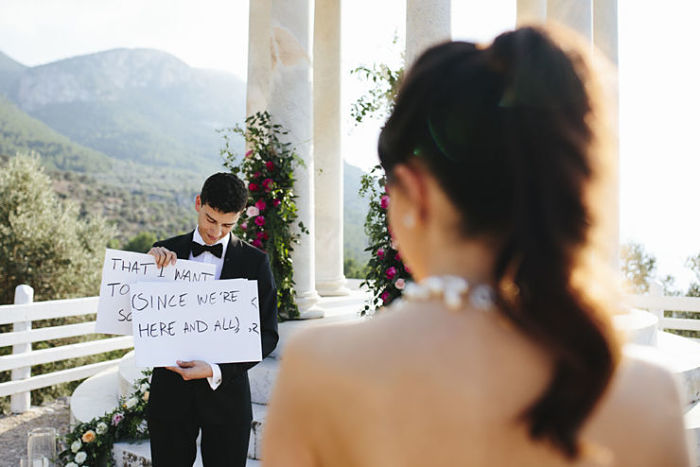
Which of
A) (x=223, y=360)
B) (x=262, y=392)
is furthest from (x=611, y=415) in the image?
(x=262, y=392)

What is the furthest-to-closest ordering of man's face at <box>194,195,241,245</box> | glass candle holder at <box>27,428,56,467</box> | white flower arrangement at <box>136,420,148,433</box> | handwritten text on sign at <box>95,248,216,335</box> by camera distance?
white flower arrangement at <box>136,420,148,433</box> < glass candle holder at <box>27,428,56,467</box> < man's face at <box>194,195,241,245</box> < handwritten text on sign at <box>95,248,216,335</box>

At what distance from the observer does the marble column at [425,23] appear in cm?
1332

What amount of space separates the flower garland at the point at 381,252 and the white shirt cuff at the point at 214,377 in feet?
22.5

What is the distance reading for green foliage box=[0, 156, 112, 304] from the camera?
30.8 meters

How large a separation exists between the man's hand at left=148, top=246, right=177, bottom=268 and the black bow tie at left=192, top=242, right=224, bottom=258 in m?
0.51

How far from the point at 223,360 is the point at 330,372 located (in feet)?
17.0

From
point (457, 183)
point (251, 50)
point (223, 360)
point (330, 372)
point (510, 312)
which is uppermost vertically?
point (251, 50)

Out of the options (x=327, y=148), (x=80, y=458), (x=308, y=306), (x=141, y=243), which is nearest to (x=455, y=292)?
(x=80, y=458)

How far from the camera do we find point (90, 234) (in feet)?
119

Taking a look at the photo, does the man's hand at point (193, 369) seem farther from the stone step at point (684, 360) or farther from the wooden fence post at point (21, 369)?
the wooden fence post at point (21, 369)

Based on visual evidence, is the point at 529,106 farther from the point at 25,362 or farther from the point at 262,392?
the point at 25,362

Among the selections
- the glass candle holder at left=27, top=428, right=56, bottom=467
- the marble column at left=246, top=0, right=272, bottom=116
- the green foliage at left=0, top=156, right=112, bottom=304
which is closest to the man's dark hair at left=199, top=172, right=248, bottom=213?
the glass candle holder at left=27, top=428, right=56, bottom=467

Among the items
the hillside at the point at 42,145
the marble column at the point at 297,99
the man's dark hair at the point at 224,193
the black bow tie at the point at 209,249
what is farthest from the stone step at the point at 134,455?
the hillside at the point at 42,145

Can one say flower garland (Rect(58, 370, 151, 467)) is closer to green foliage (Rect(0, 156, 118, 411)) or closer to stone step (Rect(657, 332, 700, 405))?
stone step (Rect(657, 332, 700, 405))
